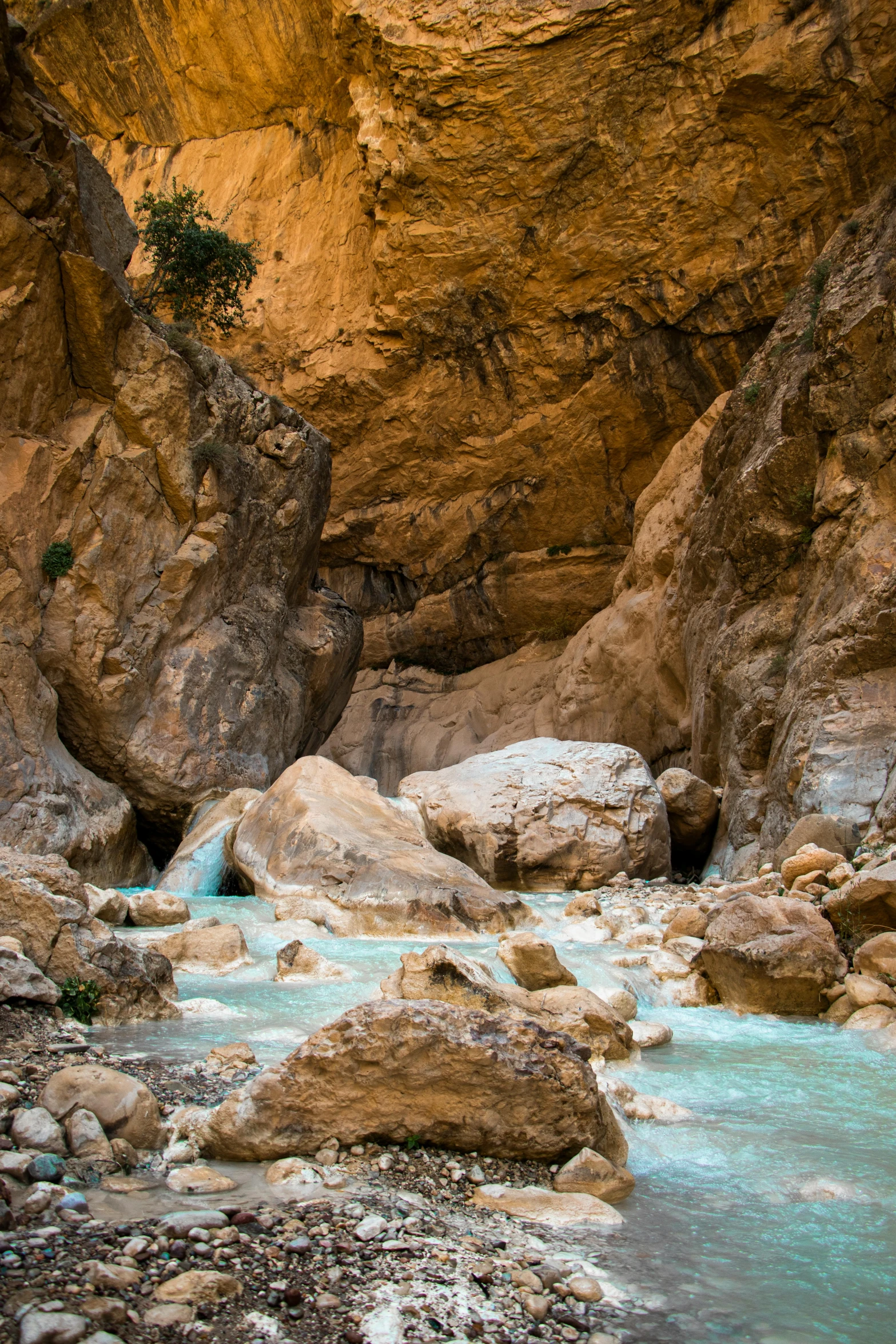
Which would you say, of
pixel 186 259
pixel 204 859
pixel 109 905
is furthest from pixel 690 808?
pixel 186 259

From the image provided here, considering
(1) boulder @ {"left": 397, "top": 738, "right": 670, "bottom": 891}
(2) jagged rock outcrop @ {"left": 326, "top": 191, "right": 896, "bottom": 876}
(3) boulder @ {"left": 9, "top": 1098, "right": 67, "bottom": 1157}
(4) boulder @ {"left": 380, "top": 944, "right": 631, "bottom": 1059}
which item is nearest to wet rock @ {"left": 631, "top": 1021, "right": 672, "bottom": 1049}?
(4) boulder @ {"left": 380, "top": 944, "right": 631, "bottom": 1059}

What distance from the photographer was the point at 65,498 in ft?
45.0

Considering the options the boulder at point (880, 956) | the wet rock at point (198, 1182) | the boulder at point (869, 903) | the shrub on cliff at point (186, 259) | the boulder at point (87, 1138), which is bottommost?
the wet rock at point (198, 1182)

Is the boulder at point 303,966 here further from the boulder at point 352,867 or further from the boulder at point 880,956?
the boulder at point 880,956

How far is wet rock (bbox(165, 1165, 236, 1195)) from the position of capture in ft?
9.27

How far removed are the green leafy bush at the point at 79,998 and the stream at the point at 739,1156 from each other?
0.18 meters

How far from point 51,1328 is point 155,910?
22.5 feet

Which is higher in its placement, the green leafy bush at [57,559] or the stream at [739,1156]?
the green leafy bush at [57,559]

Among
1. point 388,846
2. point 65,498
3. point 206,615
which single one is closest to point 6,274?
point 65,498

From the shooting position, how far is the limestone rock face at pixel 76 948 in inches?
188

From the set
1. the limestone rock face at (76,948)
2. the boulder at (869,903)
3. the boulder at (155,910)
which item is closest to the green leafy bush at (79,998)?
the limestone rock face at (76,948)

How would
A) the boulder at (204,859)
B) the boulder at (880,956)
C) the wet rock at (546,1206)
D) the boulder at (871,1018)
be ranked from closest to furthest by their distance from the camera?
the wet rock at (546,1206)
the boulder at (871,1018)
the boulder at (880,956)
the boulder at (204,859)

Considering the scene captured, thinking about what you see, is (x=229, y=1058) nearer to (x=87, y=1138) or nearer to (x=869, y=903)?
(x=87, y=1138)

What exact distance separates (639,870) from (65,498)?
393 inches
